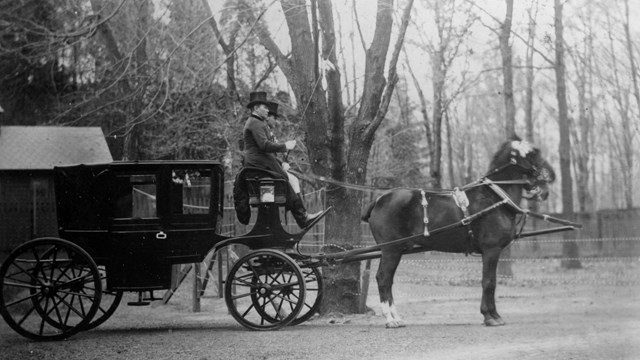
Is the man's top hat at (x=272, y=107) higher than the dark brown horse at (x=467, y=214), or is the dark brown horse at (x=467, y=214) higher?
the man's top hat at (x=272, y=107)

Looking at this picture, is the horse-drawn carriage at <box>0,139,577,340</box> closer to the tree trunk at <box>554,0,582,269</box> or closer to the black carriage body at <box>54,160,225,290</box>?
the black carriage body at <box>54,160,225,290</box>

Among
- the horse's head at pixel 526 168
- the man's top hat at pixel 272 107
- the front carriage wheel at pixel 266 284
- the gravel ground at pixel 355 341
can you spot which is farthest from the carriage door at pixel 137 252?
the horse's head at pixel 526 168

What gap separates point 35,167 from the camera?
15.9 metres

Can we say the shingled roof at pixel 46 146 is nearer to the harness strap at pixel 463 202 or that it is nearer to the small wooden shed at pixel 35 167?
the small wooden shed at pixel 35 167

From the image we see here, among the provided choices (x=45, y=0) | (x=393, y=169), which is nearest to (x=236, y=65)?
(x=45, y=0)

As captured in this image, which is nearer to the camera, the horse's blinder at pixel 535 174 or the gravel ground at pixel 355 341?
the gravel ground at pixel 355 341

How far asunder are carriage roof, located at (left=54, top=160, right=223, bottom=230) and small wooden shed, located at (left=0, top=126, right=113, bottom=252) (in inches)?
310

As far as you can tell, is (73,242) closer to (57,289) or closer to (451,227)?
(57,289)

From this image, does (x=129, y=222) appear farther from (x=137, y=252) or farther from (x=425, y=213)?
(x=425, y=213)

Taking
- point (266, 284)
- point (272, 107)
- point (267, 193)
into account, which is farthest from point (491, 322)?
point (272, 107)

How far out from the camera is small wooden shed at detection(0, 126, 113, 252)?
15539 millimetres

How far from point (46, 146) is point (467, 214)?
448 inches

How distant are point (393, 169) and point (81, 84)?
12.7 metres

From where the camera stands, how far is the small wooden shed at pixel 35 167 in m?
15.5
